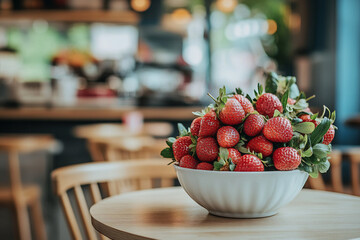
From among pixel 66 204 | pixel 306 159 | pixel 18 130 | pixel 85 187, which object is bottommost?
pixel 85 187

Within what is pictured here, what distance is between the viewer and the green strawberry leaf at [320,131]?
112 cm

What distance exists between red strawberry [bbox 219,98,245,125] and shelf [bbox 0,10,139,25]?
4.63 metres

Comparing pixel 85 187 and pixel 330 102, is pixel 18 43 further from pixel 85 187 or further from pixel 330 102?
pixel 330 102

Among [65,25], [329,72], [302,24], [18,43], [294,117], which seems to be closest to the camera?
[294,117]

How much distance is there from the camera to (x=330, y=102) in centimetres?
480

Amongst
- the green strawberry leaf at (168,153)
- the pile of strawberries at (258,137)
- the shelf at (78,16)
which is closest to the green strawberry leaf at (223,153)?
the pile of strawberries at (258,137)

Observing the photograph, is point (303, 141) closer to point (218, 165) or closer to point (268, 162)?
point (268, 162)

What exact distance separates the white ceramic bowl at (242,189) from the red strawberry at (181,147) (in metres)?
0.04

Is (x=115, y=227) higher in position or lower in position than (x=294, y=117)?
lower

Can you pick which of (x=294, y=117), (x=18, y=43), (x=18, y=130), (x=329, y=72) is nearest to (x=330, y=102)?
(x=329, y=72)

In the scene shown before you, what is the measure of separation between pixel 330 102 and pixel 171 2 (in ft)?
8.41

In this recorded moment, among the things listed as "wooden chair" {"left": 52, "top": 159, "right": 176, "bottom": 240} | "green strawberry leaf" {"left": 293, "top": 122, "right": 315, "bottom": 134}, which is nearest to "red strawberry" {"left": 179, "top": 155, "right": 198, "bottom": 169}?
"green strawberry leaf" {"left": 293, "top": 122, "right": 315, "bottom": 134}

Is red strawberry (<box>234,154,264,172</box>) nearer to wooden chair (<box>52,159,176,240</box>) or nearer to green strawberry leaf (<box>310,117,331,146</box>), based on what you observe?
green strawberry leaf (<box>310,117,331,146</box>)

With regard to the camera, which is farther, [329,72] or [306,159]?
[329,72]
